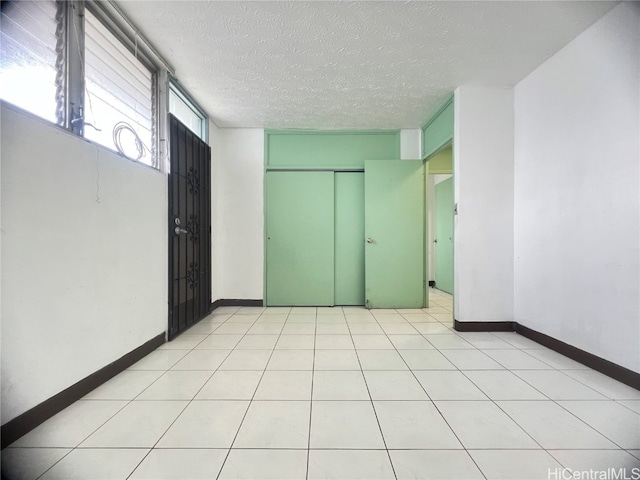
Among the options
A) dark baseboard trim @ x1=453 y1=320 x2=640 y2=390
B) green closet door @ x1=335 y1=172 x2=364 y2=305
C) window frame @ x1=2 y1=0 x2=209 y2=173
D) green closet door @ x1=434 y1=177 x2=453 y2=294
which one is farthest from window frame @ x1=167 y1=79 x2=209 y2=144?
green closet door @ x1=434 y1=177 x2=453 y2=294

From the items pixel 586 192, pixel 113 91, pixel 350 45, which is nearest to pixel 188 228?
pixel 113 91

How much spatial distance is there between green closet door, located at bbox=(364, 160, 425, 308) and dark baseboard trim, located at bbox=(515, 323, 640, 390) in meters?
1.37

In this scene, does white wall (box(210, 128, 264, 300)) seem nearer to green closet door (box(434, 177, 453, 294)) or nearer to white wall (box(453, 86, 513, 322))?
white wall (box(453, 86, 513, 322))

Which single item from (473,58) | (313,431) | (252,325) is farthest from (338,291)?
(473,58)

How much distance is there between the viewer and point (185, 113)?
3.05 metres

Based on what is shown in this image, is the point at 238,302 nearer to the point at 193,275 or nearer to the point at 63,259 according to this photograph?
the point at 193,275

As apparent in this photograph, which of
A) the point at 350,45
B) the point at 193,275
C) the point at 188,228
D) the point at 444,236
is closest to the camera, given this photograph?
the point at 350,45

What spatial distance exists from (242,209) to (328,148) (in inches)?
62.1

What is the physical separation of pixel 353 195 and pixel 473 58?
2026 mm

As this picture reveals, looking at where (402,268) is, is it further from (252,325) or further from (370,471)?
(370,471)

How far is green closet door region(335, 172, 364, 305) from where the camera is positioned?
3828mm

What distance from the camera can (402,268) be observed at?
362cm

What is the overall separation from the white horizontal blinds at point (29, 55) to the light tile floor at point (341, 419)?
5.62 feet

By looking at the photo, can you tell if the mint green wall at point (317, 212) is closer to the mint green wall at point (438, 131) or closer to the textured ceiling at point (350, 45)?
the mint green wall at point (438, 131)
